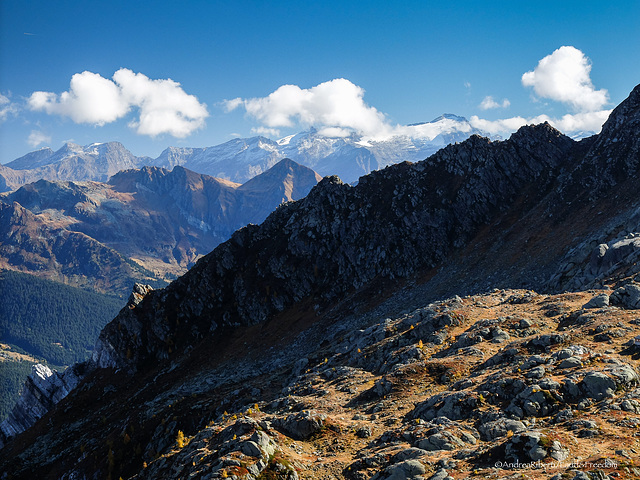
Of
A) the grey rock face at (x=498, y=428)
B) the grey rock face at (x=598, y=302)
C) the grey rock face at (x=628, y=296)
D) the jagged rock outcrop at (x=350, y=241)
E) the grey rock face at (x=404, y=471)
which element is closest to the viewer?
the grey rock face at (x=404, y=471)

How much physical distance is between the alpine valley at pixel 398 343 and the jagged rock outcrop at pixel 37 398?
2.07 feet

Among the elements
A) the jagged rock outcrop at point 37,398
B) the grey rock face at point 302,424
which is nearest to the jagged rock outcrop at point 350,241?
the jagged rock outcrop at point 37,398

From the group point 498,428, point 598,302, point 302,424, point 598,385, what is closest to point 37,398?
point 302,424

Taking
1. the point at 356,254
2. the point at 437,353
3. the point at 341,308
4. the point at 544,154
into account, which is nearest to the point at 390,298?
the point at 341,308

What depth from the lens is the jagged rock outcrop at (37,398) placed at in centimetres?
10400

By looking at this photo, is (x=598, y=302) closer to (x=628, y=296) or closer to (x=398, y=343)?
(x=628, y=296)

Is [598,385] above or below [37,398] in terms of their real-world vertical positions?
above

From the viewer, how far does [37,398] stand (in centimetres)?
10638

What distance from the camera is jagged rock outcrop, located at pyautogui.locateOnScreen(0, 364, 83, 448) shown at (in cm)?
10400

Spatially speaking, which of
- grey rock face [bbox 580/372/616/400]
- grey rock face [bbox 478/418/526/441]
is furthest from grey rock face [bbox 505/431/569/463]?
grey rock face [bbox 580/372/616/400]

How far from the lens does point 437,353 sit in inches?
1487

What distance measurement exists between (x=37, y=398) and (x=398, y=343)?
113 m

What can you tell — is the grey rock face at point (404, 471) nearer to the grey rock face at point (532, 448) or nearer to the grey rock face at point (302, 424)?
the grey rock face at point (532, 448)

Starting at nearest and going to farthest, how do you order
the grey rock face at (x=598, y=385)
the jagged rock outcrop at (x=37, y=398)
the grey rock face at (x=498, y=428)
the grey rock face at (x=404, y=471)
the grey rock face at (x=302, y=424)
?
the grey rock face at (x=404, y=471) → the grey rock face at (x=498, y=428) → the grey rock face at (x=598, y=385) → the grey rock face at (x=302, y=424) → the jagged rock outcrop at (x=37, y=398)
